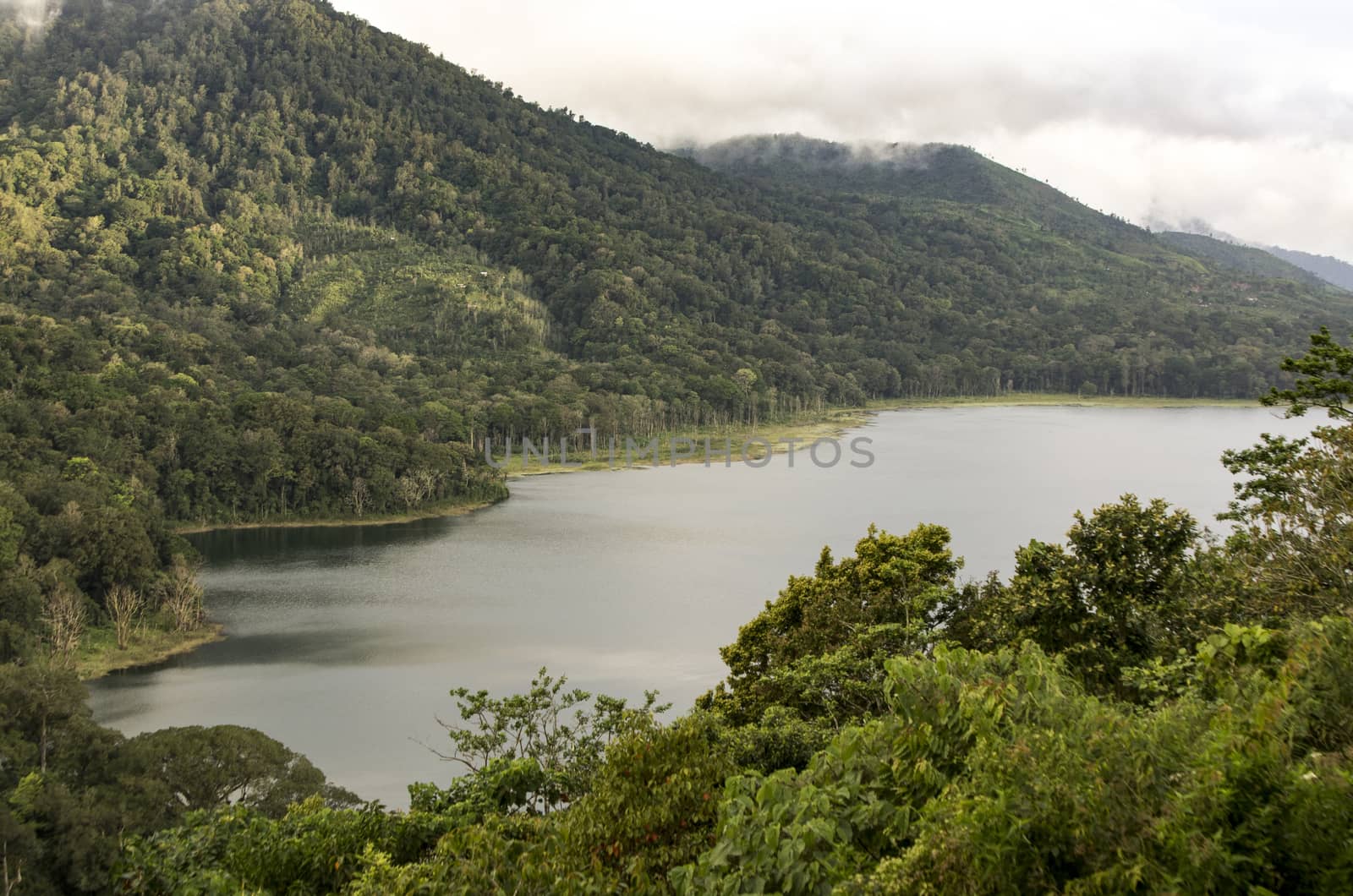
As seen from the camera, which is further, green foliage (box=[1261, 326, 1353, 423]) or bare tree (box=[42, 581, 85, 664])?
bare tree (box=[42, 581, 85, 664])

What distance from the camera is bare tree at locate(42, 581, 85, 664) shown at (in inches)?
1678

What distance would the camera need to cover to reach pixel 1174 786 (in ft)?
24.9

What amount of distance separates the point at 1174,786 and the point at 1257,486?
1380 cm

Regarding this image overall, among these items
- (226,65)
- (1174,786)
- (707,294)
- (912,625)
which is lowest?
(912,625)

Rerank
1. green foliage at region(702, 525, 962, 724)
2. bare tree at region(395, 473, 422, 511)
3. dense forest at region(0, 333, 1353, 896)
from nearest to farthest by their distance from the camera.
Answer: dense forest at region(0, 333, 1353, 896), green foliage at region(702, 525, 962, 724), bare tree at region(395, 473, 422, 511)

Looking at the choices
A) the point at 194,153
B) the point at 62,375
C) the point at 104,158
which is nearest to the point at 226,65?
the point at 194,153

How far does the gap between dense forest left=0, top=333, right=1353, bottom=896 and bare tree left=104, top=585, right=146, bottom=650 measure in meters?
17.6

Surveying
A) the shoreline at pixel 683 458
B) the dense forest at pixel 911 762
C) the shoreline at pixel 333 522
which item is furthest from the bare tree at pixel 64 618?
the shoreline at pixel 333 522

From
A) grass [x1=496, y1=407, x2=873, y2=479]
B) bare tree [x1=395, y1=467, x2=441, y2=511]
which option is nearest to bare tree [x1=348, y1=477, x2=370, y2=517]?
bare tree [x1=395, y1=467, x2=441, y2=511]

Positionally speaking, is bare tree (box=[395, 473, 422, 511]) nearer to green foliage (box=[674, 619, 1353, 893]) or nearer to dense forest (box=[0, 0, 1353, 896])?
dense forest (box=[0, 0, 1353, 896])

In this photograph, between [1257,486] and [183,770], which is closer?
[1257,486]

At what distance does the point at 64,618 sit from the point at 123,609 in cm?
310

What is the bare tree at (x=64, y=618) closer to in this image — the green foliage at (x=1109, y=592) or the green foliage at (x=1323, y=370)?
the green foliage at (x=1109, y=592)

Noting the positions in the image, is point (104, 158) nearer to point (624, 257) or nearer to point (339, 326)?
point (339, 326)
